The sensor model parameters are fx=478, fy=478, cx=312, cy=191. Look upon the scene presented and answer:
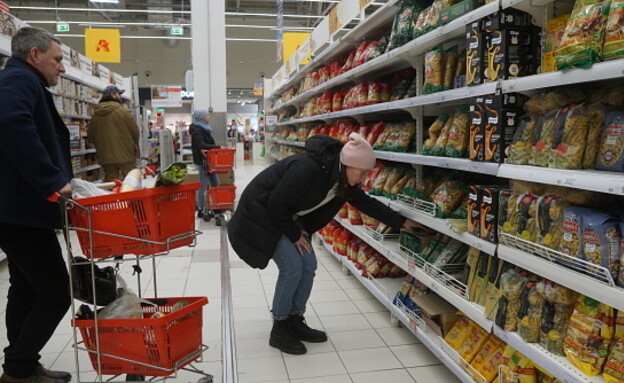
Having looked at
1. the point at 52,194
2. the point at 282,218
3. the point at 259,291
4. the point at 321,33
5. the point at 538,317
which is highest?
the point at 321,33

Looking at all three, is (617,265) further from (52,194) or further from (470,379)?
(52,194)

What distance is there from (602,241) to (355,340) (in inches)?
74.6

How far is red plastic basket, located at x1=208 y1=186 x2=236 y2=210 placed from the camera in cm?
696

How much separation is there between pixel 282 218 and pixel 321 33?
3.86 meters

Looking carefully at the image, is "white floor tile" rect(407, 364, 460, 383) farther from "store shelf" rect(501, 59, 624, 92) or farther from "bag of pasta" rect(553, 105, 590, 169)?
"store shelf" rect(501, 59, 624, 92)

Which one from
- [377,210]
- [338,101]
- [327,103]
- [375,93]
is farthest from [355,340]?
[327,103]

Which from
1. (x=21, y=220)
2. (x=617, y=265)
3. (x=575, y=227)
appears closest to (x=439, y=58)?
(x=575, y=227)

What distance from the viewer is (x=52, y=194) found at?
1.93 meters

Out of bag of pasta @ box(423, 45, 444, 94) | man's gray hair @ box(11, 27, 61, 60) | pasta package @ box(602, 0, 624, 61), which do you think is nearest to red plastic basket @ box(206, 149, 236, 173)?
bag of pasta @ box(423, 45, 444, 94)

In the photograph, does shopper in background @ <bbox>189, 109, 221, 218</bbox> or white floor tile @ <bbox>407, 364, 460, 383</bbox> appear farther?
shopper in background @ <bbox>189, 109, 221, 218</bbox>

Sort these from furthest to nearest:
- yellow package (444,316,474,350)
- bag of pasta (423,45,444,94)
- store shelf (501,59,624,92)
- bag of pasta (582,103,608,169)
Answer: bag of pasta (423,45,444,94) → yellow package (444,316,474,350) → bag of pasta (582,103,608,169) → store shelf (501,59,624,92)

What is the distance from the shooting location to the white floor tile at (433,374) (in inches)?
104

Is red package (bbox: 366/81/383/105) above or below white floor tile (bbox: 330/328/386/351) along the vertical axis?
above

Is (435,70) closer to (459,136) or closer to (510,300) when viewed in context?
(459,136)
